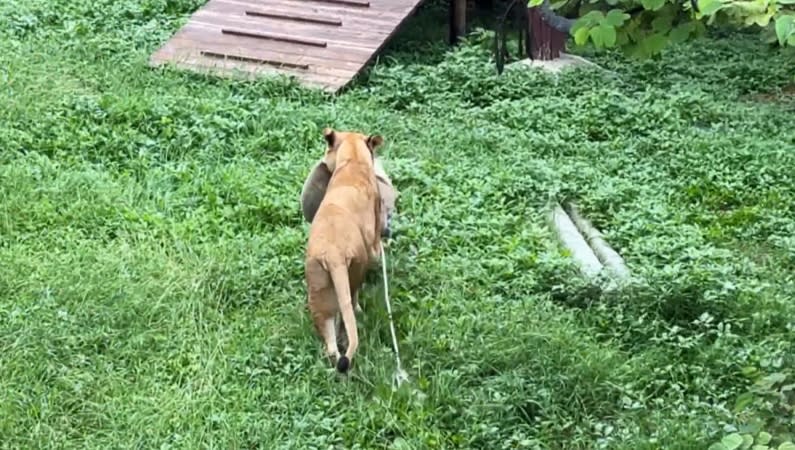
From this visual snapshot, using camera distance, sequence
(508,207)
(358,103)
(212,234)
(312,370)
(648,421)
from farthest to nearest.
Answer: (358,103) → (508,207) → (212,234) → (312,370) → (648,421)

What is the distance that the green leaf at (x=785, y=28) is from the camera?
2.49 metres

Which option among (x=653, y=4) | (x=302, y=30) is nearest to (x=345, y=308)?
(x=653, y=4)

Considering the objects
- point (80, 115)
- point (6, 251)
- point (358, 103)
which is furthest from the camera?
point (358, 103)

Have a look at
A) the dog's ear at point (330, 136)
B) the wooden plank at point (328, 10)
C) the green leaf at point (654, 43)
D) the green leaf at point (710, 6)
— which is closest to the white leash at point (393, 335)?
the dog's ear at point (330, 136)

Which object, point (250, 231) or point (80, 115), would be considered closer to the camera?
point (250, 231)

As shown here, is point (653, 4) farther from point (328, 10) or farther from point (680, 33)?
point (328, 10)

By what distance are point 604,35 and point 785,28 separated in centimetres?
51

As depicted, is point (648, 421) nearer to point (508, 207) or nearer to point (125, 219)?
point (508, 207)

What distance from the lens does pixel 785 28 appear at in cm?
250

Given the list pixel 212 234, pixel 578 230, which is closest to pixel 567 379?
pixel 578 230

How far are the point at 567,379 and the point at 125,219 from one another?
2.38 metres

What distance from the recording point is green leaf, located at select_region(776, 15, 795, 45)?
249 cm

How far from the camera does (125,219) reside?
210 inches

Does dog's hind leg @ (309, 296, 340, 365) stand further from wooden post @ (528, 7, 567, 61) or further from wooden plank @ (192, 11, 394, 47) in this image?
wooden post @ (528, 7, 567, 61)
